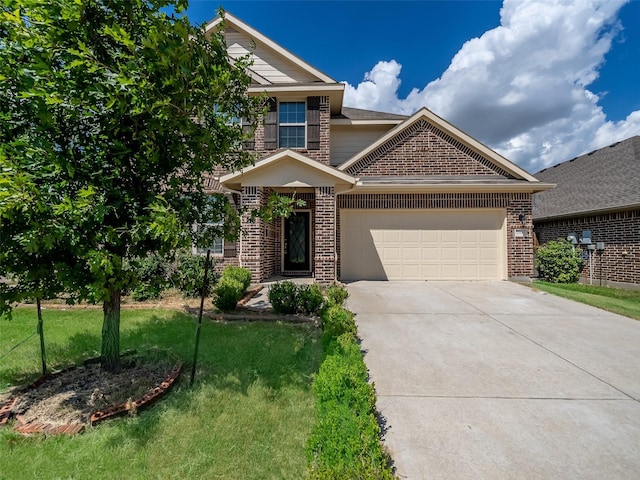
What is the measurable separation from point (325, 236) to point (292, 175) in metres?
2.04

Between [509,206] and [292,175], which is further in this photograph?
[509,206]

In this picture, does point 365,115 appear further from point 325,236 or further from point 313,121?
point 325,236

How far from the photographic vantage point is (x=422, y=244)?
1095 cm

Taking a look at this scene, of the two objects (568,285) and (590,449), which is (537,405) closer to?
(590,449)

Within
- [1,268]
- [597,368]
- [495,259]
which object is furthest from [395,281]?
[1,268]

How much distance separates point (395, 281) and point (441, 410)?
7763 millimetres

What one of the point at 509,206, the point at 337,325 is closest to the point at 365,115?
the point at 509,206

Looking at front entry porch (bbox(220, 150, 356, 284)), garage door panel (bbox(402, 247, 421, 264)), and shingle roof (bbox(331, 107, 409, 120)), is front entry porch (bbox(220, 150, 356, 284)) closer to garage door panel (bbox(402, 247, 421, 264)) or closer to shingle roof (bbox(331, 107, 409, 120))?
garage door panel (bbox(402, 247, 421, 264))

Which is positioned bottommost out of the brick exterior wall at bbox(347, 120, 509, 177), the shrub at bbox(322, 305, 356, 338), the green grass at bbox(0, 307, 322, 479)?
the green grass at bbox(0, 307, 322, 479)

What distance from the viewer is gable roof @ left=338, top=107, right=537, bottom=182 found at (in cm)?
1087

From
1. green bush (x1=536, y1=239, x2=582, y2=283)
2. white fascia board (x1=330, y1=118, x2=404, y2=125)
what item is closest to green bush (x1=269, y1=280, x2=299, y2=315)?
white fascia board (x1=330, y1=118, x2=404, y2=125)

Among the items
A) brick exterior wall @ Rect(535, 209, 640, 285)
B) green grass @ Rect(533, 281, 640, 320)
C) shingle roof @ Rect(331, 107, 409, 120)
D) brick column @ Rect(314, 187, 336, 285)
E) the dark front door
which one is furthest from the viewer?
shingle roof @ Rect(331, 107, 409, 120)

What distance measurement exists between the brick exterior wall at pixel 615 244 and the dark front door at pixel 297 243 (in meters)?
10.2

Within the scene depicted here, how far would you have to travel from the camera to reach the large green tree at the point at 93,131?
2.41 m
